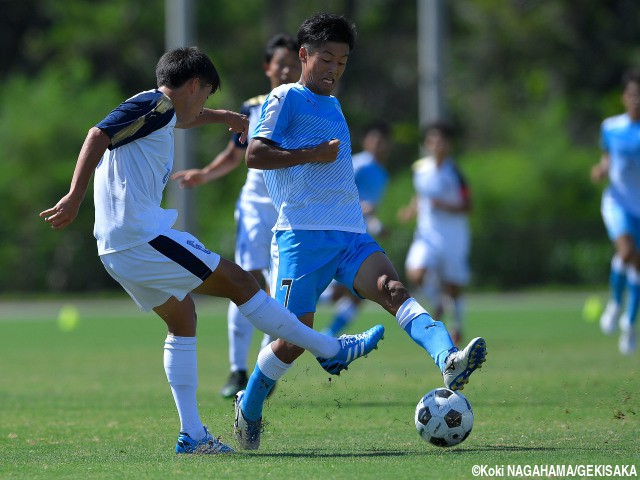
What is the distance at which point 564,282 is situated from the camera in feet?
95.7

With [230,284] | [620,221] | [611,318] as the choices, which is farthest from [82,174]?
[611,318]

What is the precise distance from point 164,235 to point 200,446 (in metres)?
1.12

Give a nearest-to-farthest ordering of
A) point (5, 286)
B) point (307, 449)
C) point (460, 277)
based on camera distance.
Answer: point (307, 449), point (460, 277), point (5, 286)

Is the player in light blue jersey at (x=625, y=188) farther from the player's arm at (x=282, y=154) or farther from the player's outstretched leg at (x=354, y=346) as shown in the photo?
the player's outstretched leg at (x=354, y=346)

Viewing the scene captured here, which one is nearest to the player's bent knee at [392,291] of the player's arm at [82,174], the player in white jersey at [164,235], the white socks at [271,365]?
the player in white jersey at [164,235]

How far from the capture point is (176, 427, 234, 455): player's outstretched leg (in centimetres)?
614

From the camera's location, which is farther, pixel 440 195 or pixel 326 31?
pixel 440 195

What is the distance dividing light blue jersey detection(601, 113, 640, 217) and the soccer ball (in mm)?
7351

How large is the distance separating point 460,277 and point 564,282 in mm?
14765

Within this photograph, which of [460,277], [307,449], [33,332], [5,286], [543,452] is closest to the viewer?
[543,452]

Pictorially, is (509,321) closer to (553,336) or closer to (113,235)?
(553,336)

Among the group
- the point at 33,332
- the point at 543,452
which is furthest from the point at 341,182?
the point at 33,332

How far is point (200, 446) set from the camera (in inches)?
242

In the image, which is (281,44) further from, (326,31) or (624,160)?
(624,160)
